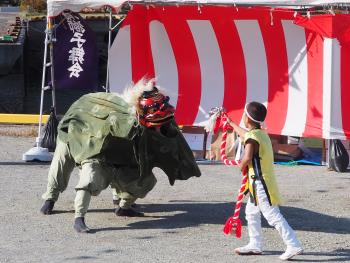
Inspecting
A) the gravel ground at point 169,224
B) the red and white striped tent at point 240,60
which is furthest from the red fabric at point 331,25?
the gravel ground at point 169,224

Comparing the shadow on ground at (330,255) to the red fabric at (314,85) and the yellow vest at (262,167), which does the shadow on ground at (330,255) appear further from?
the red fabric at (314,85)

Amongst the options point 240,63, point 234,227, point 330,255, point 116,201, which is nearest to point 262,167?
point 234,227

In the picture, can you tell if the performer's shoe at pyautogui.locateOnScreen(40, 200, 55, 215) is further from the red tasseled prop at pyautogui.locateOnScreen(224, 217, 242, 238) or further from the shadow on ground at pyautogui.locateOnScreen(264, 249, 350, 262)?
the shadow on ground at pyautogui.locateOnScreen(264, 249, 350, 262)

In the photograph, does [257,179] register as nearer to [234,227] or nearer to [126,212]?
[234,227]

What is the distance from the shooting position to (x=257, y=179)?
20.3 feet

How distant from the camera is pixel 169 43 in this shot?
11711 millimetres

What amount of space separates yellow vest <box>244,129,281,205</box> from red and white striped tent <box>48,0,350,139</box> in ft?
14.3

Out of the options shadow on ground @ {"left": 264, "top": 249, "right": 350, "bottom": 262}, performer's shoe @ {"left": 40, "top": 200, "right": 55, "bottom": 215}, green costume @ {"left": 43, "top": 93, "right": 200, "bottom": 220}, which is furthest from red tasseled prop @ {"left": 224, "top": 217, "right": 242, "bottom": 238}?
performer's shoe @ {"left": 40, "top": 200, "right": 55, "bottom": 215}

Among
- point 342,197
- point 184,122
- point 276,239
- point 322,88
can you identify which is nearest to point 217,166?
point 184,122

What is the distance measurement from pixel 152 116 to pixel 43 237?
1394mm

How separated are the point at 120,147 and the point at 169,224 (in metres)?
0.86

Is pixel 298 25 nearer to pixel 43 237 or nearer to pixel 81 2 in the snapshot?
pixel 81 2

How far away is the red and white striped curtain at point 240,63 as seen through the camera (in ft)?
34.8

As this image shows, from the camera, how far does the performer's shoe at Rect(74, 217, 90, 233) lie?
269 inches
